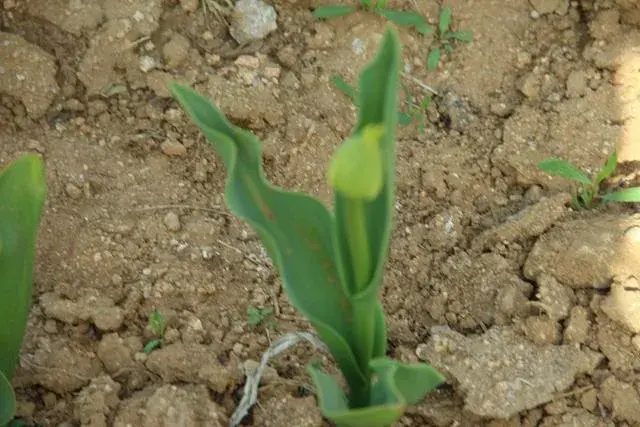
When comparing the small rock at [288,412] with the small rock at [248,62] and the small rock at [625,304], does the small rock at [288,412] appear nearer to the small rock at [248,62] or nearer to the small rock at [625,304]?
the small rock at [625,304]

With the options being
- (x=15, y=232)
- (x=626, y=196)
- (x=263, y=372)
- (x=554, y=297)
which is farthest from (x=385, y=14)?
(x=15, y=232)

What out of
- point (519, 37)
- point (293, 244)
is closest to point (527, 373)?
point (293, 244)

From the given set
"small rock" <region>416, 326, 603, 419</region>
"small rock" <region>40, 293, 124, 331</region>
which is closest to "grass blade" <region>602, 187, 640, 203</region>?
"small rock" <region>416, 326, 603, 419</region>

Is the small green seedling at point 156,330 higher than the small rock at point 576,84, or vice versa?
the small rock at point 576,84

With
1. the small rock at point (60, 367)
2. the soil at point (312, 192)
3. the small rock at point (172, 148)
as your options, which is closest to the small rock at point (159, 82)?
the soil at point (312, 192)

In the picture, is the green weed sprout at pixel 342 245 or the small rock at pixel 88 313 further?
the small rock at pixel 88 313

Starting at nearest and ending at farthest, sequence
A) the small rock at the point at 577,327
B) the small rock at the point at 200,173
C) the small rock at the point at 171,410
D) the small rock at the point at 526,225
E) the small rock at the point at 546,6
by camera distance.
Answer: the small rock at the point at 171,410
the small rock at the point at 577,327
the small rock at the point at 526,225
the small rock at the point at 200,173
the small rock at the point at 546,6
